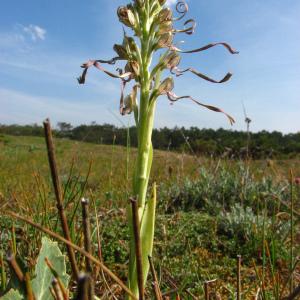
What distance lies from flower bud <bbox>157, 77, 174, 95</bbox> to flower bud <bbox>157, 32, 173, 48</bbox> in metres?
0.15

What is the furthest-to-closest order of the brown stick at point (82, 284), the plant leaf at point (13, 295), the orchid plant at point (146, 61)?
the orchid plant at point (146, 61) → the plant leaf at point (13, 295) → the brown stick at point (82, 284)

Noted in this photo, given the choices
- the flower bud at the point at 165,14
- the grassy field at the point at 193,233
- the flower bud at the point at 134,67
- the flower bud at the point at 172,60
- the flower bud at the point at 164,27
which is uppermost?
the flower bud at the point at 165,14

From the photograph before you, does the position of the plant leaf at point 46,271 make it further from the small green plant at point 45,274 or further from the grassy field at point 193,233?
the grassy field at point 193,233

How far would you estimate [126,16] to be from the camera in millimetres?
1660

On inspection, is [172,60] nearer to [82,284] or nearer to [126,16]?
[126,16]

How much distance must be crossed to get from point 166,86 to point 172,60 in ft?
0.48

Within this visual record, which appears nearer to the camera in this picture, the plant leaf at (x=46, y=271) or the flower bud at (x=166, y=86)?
the plant leaf at (x=46, y=271)

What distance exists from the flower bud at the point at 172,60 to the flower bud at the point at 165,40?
5 centimetres

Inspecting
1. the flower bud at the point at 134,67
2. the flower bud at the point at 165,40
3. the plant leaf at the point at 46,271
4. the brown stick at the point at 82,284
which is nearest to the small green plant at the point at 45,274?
the plant leaf at the point at 46,271

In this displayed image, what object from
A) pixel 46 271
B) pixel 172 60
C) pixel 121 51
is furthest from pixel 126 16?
pixel 46 271

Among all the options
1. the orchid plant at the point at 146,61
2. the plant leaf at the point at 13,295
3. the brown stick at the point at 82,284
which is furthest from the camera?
the orchid plant at the point at 146,61

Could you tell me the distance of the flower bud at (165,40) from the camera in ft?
5.43

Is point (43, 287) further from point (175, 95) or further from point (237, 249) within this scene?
point (237, 249)

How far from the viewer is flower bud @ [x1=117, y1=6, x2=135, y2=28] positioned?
64.4 inches
